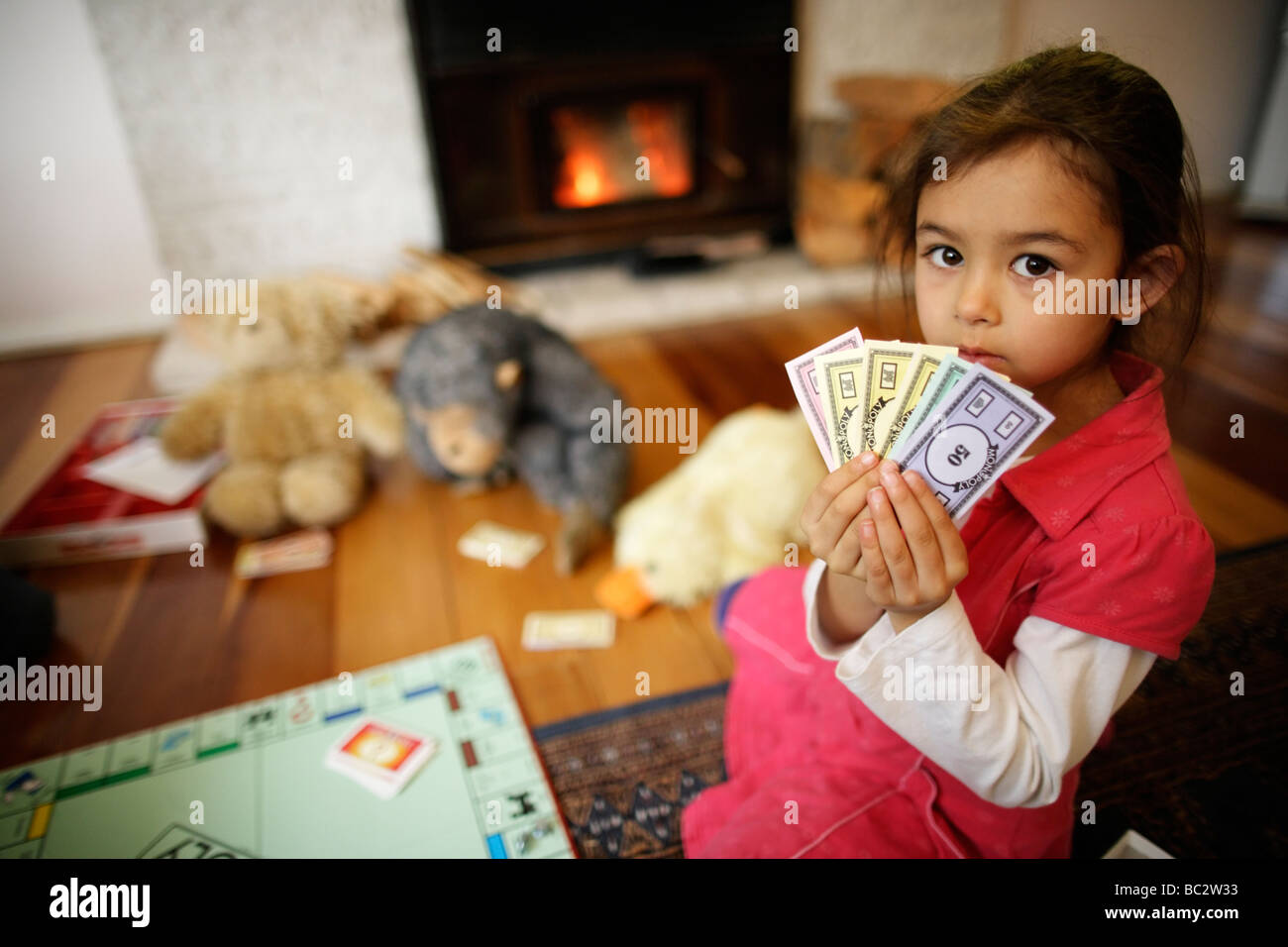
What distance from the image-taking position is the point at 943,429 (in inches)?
25.5

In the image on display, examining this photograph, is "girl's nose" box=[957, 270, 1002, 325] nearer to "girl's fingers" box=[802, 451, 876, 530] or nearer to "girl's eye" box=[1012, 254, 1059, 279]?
"girl's eye" box=[1012, 254, 1059, 279]

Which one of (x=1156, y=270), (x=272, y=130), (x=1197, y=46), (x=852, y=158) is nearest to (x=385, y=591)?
(x=1156, y=270)

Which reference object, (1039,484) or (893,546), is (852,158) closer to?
(1039,484)

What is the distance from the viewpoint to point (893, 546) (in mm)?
650

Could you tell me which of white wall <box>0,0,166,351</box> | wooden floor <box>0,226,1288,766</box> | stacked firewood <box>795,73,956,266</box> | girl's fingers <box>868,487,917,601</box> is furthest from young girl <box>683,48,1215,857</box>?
stacked firewood <box>795,73,956,266</box>

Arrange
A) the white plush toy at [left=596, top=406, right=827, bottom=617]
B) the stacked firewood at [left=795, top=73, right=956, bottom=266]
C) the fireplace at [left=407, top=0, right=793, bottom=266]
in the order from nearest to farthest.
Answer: the white plush toy at [left=596, top=406, right=827, bottom=617] < the fireplace at [left=407, top=0, right=793, bottom=266] < the stacked firewood at [left=795, top=73, right=956, bottom=266]

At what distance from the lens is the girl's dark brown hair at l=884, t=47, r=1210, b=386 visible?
0.66 m

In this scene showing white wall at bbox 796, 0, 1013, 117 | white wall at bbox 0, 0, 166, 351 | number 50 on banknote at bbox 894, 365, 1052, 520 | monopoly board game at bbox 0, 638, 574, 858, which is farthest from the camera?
white wall at bbox 796, 0, 1013, 117

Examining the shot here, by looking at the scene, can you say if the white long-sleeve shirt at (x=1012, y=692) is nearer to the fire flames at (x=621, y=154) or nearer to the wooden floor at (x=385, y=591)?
the wooden floor at (x=385, y=591)

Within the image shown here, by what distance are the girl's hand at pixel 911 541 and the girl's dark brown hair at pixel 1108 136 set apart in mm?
277

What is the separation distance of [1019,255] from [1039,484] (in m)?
0.21

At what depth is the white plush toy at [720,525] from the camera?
148 cm

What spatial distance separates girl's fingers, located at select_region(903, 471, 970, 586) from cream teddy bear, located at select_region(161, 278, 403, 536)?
134cm

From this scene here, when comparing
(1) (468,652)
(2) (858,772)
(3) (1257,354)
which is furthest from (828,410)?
(3) (1257,354)
